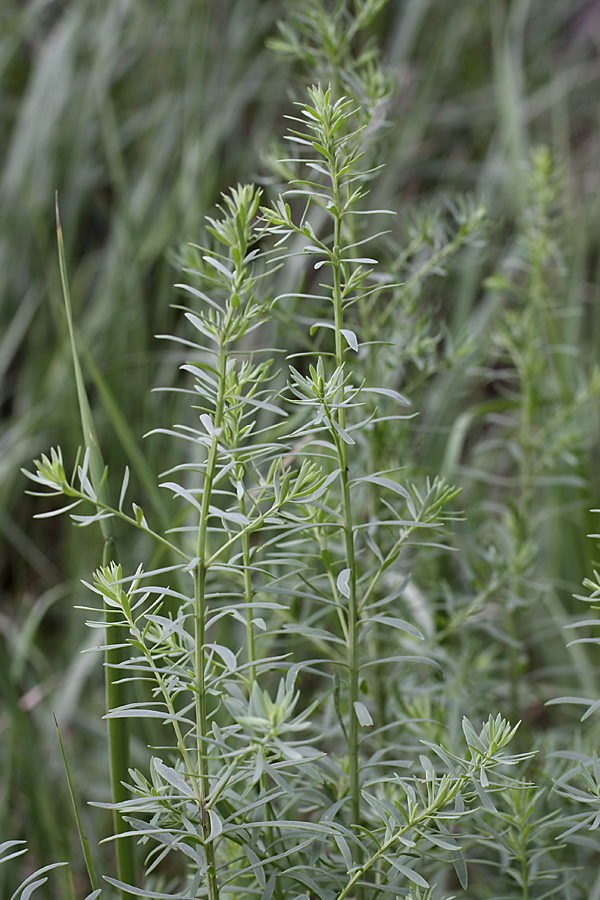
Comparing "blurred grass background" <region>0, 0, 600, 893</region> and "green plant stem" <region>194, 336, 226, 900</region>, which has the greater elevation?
"blurred grass background" <region>0, 0, 600, 893</region>

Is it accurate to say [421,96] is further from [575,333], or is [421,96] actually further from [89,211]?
[89,211]

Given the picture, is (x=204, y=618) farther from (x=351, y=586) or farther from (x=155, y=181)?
(x=155, y=181)

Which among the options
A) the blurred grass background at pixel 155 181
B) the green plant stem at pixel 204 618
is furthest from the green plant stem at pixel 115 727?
the blurred grass background at pixel 155 181

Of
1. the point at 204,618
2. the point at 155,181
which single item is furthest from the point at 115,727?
the point at 155,181

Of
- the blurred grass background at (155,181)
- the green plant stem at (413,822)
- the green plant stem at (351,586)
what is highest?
the blurred grass background at (155,181)

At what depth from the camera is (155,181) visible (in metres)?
1.37

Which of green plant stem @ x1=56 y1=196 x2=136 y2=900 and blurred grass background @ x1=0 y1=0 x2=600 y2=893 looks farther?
blurred grass background @ x1=0 y1=0 x2=600 y2=893

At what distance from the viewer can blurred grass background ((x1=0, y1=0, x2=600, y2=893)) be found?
41.6 inches

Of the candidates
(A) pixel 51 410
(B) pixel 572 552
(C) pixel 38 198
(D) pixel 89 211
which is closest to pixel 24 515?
(A) pixel 51 410

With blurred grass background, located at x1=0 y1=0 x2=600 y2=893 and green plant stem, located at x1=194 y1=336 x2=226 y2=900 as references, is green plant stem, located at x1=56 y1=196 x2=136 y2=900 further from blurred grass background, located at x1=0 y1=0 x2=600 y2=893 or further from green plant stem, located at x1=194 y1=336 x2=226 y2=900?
blurred grass background, located at x1=0 y1=0 x2=600 y2=893

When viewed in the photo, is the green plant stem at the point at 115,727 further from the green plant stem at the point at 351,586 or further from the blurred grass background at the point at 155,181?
the blurred grass background at the point at 155,181

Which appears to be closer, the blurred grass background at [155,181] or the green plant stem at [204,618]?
the green plant stem at [204,618]

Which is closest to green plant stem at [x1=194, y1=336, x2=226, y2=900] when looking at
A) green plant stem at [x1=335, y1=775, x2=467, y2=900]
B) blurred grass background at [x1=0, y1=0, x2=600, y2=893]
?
green plant stem at [x1=335, y1=775, x2=467, y2=900]

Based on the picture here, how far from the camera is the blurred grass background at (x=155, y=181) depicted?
1.06 m
